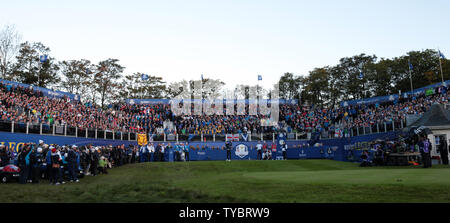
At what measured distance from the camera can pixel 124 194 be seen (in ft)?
39.8

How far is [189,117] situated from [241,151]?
10.7 meters

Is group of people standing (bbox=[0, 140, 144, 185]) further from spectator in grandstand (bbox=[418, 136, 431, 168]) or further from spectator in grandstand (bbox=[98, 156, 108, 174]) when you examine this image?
spectator in grandstand (bbox=[418, 136, 431, 168])

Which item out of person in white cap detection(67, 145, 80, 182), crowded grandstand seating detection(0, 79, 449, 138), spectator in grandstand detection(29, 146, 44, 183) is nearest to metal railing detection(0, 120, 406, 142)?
crowded grandstand seating detection(0, 79, 449, 138)

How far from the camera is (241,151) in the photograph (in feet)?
134

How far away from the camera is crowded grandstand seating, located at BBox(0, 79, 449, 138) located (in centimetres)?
3294

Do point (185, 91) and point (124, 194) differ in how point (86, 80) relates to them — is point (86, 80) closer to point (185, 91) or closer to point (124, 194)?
point (185, 91)

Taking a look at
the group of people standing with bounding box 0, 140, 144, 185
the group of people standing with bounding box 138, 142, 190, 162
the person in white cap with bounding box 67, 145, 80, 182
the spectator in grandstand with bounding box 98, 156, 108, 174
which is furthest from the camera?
the group of people standing with bounding box 138, 142, 190, 162

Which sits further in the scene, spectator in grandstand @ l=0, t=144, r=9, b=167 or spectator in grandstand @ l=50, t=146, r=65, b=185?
spectator in grandstand @ l=0, t=144, r=9, b=167

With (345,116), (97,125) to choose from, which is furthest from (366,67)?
(97,125)

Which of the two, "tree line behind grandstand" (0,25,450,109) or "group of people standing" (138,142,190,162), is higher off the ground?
"tree line behind grandstand" (0,25,450,109)

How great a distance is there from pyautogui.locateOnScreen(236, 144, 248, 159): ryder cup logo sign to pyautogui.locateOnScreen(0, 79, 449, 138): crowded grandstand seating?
2807 mm

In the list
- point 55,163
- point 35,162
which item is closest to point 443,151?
point 55,163

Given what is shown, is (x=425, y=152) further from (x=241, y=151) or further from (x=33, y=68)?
(x=33, y=68)
